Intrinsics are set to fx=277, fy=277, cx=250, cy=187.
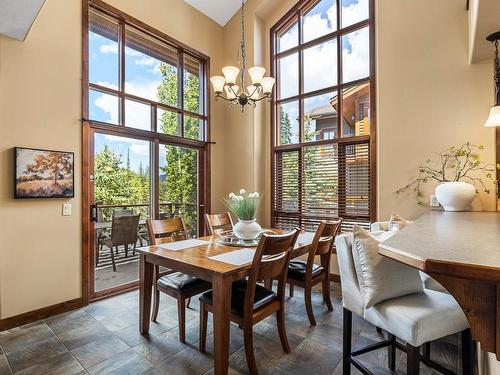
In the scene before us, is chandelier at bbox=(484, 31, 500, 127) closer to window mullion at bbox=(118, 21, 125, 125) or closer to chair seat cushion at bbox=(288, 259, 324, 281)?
chair seat cushion at bbox=(288, 259, 324, 281)

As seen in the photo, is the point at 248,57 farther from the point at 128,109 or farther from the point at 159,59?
the point at 128,109

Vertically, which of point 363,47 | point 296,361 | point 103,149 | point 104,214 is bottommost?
point 296,361

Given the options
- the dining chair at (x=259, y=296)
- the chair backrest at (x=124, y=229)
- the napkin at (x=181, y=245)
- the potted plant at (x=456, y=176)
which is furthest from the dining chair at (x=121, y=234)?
the potted plant at (x=456, y=176)

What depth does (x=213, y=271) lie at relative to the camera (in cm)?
181

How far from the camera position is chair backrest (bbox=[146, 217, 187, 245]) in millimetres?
2710

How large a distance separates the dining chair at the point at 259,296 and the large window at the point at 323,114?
6.54ft

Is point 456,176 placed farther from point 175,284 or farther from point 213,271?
point 175,284

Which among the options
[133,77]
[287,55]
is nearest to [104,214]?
[133,77]

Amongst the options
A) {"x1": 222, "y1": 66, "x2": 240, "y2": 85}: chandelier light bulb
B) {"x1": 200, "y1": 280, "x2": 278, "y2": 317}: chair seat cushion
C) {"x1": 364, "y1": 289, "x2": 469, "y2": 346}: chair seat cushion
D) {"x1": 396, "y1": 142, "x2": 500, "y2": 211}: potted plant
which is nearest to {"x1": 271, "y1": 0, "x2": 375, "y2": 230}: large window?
{"x1": 396, "y1": 142, "x2": 500, "y2": 211}: potted plant

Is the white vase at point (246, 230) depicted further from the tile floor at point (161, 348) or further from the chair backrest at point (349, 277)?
the chair backrest at point (349, 277)

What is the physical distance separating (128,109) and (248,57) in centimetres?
213

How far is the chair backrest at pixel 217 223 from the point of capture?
335 centimetres

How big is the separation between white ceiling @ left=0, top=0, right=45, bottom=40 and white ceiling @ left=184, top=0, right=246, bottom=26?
2542mm

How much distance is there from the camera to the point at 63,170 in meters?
2.94
